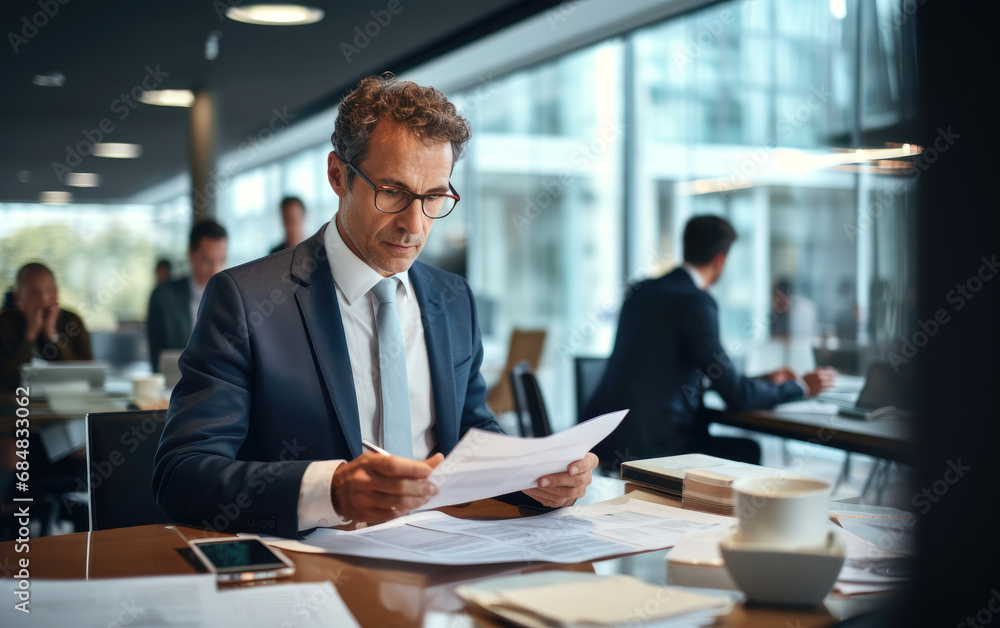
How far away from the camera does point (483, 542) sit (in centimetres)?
116

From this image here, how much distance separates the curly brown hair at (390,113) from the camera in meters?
1.53

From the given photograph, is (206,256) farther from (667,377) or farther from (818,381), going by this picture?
(818,381)

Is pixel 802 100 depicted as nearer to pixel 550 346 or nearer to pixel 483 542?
pixel 550 346

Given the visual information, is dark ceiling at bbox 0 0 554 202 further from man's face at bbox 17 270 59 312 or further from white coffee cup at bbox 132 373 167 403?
white coffee cup at bbox 132 373 167 403

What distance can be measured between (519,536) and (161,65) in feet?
18.1

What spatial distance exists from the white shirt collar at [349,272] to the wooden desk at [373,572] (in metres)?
0.54

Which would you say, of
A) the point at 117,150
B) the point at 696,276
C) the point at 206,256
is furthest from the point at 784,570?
the point at 117,150

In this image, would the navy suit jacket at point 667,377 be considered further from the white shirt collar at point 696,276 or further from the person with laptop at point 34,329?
the person with laptop at point 34,329

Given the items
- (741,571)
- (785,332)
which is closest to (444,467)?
(741,571)

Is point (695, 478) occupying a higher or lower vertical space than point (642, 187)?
lower

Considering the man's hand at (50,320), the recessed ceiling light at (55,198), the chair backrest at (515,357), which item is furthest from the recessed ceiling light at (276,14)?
the recessed ceiling light at (55,198)

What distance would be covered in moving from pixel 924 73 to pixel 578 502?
1098mm

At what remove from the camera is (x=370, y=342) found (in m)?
1.58

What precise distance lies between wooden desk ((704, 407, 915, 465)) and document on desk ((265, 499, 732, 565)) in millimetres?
1260
